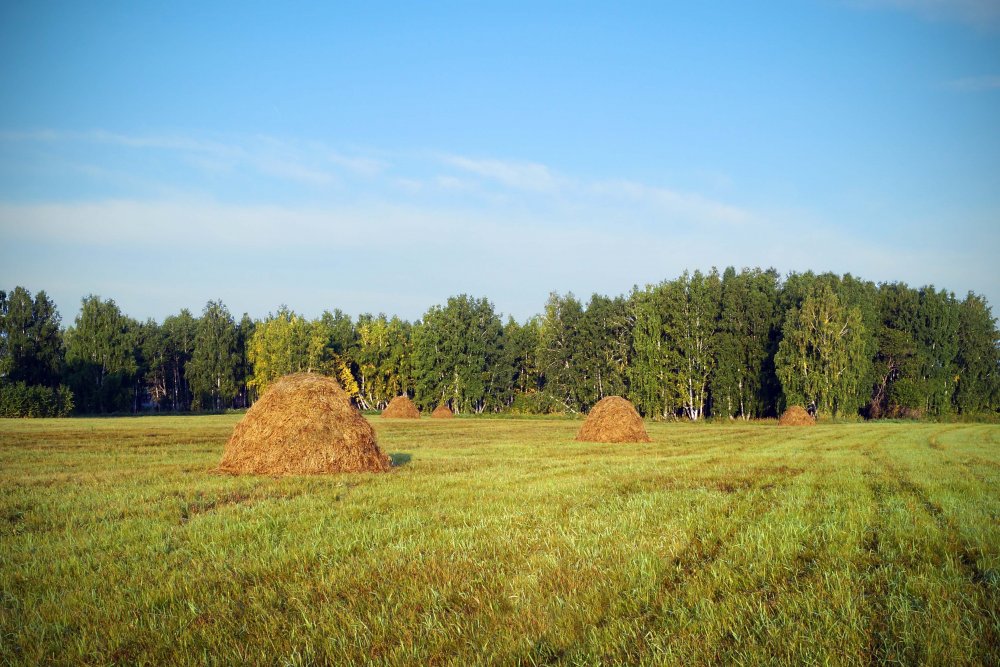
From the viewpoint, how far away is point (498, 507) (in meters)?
9.94

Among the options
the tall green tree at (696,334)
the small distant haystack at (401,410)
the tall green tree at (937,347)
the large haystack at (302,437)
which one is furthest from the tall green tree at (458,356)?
the large haystack at (302,437)

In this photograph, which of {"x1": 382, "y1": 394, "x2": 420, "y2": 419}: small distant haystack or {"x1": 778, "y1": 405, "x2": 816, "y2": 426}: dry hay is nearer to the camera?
{"x1": 778, "y1": 405, "x2": 816, "y2": 426}: dry hay

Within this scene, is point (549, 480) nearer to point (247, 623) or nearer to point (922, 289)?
point (247, 623)

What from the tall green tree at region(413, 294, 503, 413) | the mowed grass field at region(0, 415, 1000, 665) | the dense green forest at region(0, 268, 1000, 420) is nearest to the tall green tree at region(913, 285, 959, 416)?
the dense green forest at region(0, 268, 1000, 420)

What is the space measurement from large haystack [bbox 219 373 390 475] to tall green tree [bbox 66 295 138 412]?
258ft

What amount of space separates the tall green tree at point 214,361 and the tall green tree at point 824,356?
7966 cm

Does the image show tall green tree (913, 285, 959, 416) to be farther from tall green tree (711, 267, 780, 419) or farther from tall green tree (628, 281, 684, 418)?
tall green tree (628, 281, 684, 418)

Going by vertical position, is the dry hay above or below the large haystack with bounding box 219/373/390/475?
below

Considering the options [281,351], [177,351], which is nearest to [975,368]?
[281,351]

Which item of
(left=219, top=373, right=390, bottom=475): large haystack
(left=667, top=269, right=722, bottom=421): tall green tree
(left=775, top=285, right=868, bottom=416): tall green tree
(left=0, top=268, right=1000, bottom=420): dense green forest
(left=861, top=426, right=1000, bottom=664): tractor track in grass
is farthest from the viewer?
(left=667, top=269, right=722, bottom=421): tall green tree

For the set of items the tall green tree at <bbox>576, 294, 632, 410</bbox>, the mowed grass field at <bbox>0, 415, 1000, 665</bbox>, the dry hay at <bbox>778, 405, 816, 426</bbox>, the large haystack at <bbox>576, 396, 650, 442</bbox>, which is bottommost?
the dry hay at <bbox>778, 405, 816, 426</bbox>

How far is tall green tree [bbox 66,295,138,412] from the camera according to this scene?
260 ft

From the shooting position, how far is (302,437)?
15.5 metres

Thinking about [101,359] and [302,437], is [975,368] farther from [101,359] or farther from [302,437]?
[101,359]
